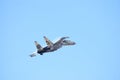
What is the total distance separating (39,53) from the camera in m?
137

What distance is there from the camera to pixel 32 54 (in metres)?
139

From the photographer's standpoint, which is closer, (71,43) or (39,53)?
(39,53)

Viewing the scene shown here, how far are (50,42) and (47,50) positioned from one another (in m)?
3.73

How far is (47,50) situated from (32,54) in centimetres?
701

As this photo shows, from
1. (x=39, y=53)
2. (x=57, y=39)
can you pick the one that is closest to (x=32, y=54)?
(x=39, y=53)

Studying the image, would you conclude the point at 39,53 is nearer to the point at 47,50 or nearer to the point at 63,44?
the point at 47,50

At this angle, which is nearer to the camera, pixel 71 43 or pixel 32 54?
pixel 32 54

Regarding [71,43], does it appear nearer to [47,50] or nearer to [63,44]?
[63,44]

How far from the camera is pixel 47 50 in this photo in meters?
136

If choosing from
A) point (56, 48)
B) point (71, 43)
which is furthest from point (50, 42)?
point (71, 43)

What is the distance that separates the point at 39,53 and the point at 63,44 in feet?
43.7

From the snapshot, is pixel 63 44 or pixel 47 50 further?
pixel 63 44

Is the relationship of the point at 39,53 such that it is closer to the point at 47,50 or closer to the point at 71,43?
the point at 47,50

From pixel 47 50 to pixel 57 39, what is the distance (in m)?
8.84
